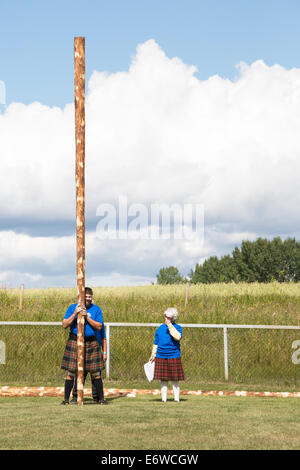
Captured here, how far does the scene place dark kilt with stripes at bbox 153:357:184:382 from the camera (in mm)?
12078

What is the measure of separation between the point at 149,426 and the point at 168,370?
11.0ft

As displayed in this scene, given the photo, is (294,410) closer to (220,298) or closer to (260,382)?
(260,382)

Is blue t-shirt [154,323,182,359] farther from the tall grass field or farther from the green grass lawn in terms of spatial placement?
the tall grass field

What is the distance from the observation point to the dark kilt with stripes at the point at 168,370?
12.1 metres

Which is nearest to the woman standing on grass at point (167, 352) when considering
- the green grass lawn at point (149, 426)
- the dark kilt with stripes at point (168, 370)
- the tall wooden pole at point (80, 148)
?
the dark kilt with stripes at point (168, 370)

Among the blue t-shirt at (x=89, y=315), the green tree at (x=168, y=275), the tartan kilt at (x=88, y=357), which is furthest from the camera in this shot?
the green tree at (x=168, y=275)

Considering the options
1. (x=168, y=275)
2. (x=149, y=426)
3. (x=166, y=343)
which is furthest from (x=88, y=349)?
(x=168, y=275)

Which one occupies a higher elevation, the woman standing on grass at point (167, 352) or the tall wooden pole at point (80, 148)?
the tall wooden pole at point (80, 148)

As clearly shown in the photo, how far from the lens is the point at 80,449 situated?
7375mm

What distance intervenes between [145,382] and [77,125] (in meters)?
8.03

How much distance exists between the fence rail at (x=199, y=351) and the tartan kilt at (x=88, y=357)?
608cm

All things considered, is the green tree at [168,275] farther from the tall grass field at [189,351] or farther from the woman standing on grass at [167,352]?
the woman standing on grass at [167,352]

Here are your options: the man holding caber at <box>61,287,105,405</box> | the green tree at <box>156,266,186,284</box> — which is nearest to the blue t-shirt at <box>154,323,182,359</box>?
the man holding caber at <box>61,287,105,405</box>
